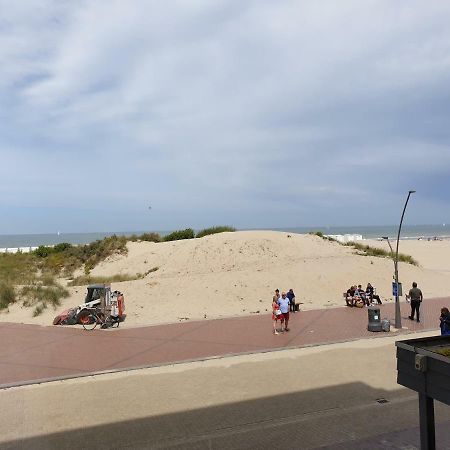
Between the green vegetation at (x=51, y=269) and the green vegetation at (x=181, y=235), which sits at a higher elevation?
the green vegetation at (x=181, y=235)

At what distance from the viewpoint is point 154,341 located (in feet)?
54.6

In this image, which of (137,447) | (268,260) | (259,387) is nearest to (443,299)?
(268,260)

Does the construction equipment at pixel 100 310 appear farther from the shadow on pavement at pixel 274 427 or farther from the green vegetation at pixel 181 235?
the green vegetation at pixel 181 235

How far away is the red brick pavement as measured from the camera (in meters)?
13.5

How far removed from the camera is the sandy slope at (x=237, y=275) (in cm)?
2423

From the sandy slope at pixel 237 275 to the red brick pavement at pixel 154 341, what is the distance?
2.42 metres

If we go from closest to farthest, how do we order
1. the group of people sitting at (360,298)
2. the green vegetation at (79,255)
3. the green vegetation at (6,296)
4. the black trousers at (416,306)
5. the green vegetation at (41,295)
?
the black trousers at (416,306), the group of people sitting at (360,298), the green vegetation at (41,295), the green vegetation at (6,296), the green vegetation at (79,255)

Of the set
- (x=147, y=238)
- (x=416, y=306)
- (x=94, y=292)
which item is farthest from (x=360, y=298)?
(x=147, y=238)

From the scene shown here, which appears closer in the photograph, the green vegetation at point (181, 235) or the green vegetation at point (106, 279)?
the green vegetation at point (106, 279)

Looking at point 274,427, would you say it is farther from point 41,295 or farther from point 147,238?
point 147,238

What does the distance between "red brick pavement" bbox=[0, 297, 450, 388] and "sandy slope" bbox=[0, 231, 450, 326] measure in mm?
2420

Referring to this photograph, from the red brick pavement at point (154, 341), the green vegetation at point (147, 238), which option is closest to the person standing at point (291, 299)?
the red brick pavement at point (154, 341)

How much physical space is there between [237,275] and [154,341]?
14182 millimetres

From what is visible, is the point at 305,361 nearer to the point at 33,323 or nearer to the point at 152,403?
the point at 152,403
